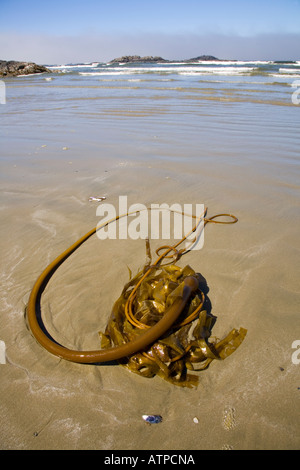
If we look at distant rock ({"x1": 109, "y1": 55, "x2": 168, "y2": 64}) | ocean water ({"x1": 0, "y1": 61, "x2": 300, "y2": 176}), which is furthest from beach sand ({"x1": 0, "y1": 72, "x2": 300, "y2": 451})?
distant rock ({"x1": 109, "y1": 55, "x2": 168, "y2": 64})

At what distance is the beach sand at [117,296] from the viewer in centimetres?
124

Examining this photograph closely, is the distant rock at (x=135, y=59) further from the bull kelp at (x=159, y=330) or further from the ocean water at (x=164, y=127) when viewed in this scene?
the bull kelp at (x=159, y=330)

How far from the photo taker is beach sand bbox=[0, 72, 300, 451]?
1242mm

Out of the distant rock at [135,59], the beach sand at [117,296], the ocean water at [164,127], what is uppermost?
the distant rock at [135,59]

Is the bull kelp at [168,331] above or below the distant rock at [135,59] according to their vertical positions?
below

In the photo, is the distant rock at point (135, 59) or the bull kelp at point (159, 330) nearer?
the bull kelp at point (159, 330)

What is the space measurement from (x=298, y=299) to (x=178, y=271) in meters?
0.75

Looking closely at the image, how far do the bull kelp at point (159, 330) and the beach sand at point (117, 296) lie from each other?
52 millimetres

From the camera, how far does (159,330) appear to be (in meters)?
1.48

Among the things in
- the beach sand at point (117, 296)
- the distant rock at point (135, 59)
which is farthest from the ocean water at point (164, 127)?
the distant rock at point (135, 59)

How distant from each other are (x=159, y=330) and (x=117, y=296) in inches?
20.0

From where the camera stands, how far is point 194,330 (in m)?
1.59
